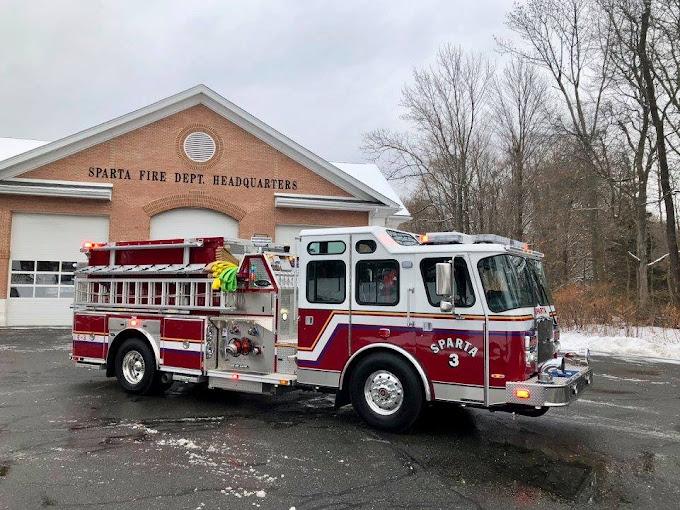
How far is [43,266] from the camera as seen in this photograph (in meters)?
20.6

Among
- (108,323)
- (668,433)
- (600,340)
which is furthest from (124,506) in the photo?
(600,340)

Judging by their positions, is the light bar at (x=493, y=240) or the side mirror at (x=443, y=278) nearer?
the side mirror at (x=443, y=278)

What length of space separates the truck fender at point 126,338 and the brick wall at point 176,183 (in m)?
13.0

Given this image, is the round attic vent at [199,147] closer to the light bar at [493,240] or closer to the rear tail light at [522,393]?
the light bar at [493,240]

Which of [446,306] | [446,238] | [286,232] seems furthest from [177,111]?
[446,306]

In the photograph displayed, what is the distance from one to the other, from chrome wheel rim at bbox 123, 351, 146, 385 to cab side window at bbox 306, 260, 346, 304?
3.25 metres

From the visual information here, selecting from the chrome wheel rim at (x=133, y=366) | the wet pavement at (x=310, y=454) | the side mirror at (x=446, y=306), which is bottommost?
the wet pavement at (x=310, y=454)

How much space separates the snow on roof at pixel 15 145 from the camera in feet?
80.9

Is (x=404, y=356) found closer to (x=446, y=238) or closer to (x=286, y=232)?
(x=446, y=238)

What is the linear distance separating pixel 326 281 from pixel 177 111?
695 inches

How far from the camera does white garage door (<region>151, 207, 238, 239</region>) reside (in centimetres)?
2192

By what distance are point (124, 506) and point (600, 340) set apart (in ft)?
48.6

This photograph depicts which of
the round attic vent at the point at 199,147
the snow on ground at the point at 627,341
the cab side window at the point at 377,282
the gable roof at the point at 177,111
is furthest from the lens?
the round attic vent at the point at 199,147

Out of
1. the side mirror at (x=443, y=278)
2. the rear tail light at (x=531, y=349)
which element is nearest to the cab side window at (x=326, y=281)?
the side mirror at (x=443, y=278)
